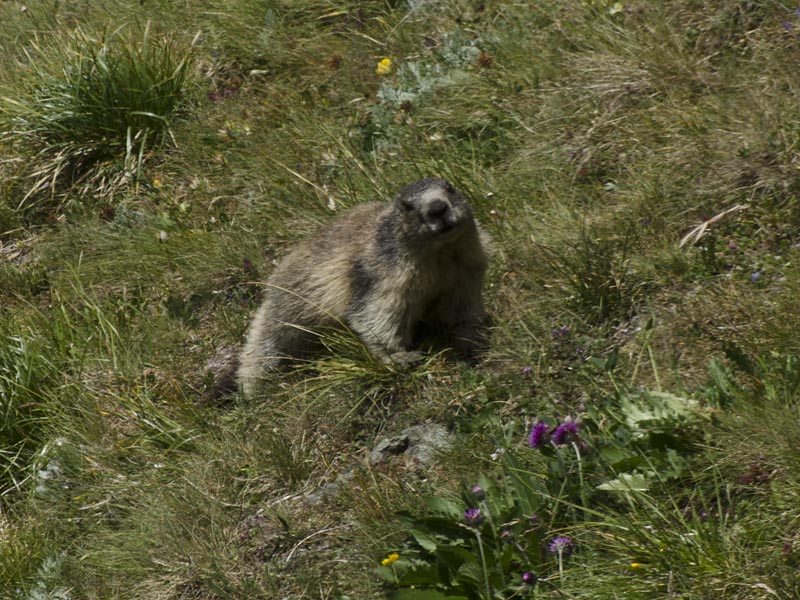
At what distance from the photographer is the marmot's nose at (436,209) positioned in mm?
6145

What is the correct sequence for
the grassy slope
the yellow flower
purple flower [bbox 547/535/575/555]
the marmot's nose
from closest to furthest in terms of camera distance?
purple flower [bbox 547/535/575/555]
the grassy slope
the marmot's nose
the yellow flower

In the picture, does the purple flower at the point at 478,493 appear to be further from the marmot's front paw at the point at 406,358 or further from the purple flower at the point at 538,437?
the marmot's front paw at the point at 406,358

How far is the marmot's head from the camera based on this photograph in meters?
6.16

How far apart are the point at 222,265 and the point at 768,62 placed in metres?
3.83

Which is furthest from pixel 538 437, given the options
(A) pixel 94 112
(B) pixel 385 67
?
(A) pixel 94 112

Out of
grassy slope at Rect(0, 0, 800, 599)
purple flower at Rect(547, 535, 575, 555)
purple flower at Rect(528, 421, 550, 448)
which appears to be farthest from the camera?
grassy slope at Rect(0, 0, 800, 599)

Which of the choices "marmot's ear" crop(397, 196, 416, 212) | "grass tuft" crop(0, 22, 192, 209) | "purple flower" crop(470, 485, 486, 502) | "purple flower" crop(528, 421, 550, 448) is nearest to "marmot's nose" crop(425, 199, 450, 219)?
"marmot's ear" crop(397, 196, 416, 212)

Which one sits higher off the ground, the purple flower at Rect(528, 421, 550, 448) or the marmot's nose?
the marmot's nose

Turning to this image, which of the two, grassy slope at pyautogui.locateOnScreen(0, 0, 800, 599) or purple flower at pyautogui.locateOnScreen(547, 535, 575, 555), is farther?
grassy slope at pyautogui.locateOnScreen(0, 0, 800, 599)

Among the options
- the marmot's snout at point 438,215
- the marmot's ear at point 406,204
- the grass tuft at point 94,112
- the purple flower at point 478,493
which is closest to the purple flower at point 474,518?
the purple flower at point 478,493

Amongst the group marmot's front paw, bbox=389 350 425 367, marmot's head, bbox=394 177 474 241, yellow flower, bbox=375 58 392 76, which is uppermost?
marmot's head, bbox=394 177 474 241

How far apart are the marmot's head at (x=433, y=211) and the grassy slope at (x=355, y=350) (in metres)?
0.59

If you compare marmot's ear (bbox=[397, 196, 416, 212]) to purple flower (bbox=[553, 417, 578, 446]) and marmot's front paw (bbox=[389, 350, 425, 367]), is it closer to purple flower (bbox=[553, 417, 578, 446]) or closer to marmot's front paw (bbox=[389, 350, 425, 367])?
marmot's front paw (bbox=[389, 350, 425, 367])

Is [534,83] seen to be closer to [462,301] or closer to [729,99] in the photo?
[729,99]
